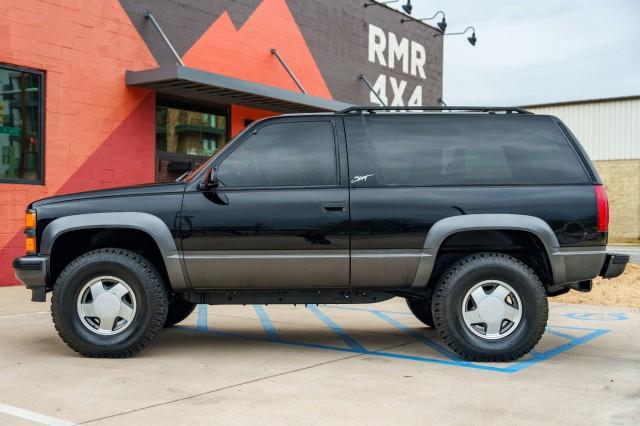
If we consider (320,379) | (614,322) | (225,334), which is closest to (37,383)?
(320,379)

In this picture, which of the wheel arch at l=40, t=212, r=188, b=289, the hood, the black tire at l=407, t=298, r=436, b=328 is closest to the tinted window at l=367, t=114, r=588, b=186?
the hood

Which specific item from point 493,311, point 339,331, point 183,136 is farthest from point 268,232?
point 183,136

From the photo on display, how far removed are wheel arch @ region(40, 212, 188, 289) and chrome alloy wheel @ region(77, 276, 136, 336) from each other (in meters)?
0.41

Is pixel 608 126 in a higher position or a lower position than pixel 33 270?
higher

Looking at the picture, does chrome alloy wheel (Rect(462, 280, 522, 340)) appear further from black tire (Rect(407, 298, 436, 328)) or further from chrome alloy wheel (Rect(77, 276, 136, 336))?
chrome alloy wheel (Rect(77, 276, 136, 336))

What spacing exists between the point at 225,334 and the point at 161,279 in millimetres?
1483

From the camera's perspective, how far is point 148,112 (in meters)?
13.9

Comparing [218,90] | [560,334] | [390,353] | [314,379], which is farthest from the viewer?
[218,90]

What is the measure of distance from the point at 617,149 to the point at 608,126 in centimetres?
120

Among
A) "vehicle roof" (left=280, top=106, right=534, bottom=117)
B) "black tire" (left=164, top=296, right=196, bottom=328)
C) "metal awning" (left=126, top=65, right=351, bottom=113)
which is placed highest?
"metal awning" (left=126, top=65, right=351, bottom=113)

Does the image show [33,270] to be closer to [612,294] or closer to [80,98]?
[80,98]

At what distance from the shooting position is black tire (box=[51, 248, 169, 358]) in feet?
20.1

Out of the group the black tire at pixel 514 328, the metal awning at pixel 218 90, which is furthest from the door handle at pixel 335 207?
the metal awning at pixel 218 90

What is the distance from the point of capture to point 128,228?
6180 mm
